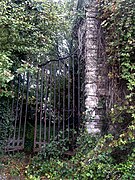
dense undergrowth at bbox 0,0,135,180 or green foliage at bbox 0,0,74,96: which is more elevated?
green foliage at bbox 0,0,74,96

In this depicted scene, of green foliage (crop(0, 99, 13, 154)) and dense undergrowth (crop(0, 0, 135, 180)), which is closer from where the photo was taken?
dense undergrowth (crop(0, 0, 135, 180))

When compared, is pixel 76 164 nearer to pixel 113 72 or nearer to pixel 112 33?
pixel 113 72

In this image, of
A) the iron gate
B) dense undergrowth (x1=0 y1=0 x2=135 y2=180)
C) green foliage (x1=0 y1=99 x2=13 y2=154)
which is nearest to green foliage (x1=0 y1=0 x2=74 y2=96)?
the iron gate

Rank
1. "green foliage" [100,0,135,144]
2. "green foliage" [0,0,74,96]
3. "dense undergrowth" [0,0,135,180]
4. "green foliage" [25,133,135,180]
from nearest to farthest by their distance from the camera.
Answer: "green foliage" [25,133,135,180] < "dense undergrowth" [0,0,135,180] < "green foliage" [100,0,135,144] < "green foliage" [0,0,74,96]

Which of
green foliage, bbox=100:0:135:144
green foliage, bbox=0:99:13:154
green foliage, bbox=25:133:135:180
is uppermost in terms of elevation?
green foliage, bbox=100:0:135:144

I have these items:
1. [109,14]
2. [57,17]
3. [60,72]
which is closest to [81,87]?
[60,72]

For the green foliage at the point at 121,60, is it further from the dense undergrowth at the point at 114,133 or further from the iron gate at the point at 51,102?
the iron gate at the point at 51,102

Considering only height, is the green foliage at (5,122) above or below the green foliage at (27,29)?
below

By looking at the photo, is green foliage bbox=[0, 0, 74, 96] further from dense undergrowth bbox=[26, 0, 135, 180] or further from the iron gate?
dense undergrowth bbox=[26, 0, 135, 180]

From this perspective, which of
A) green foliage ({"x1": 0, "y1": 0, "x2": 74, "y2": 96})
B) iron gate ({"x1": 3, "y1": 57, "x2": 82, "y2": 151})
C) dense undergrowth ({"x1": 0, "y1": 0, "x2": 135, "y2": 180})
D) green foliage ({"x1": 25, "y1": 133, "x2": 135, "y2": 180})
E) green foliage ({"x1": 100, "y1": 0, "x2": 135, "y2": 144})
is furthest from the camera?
green foliage ({"x1": 0, "y1": 0, "x2": 74, "y2": 96})

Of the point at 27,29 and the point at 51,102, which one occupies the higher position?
→ the point at 27,29

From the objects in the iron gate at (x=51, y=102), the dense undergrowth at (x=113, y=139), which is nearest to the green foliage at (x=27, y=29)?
the iron gate at (x=51, y=102)

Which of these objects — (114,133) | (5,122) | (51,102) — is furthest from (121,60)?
(5,122)

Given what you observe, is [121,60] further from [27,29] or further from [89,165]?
[27,29]
